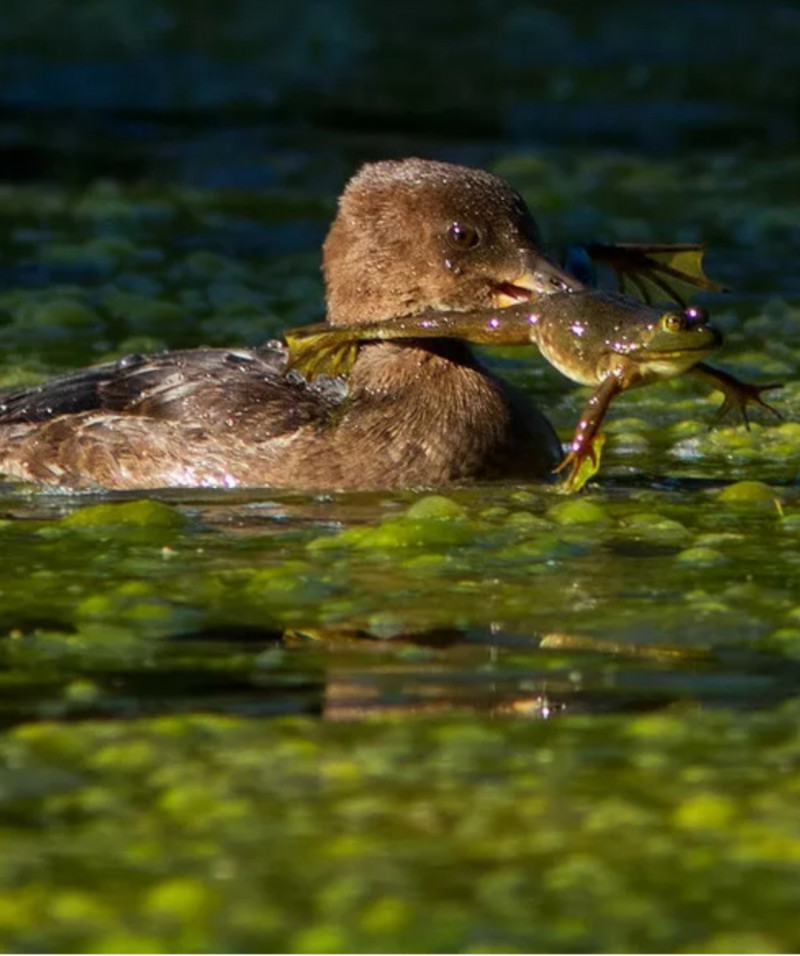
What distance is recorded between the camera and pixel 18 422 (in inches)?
383

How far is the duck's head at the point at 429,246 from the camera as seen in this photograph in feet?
30.6

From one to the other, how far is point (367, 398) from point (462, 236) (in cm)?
68

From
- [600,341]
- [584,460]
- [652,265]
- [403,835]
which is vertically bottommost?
[403,835]

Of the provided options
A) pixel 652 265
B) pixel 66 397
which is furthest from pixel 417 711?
pixel 66 397

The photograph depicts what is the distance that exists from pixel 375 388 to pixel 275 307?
3417mm

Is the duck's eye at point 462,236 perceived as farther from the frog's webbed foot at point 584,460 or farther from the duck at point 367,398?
the frog's webbed foot at point 584,460

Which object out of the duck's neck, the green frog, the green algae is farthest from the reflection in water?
the duck's neck

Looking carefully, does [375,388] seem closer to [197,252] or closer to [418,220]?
[418,220]

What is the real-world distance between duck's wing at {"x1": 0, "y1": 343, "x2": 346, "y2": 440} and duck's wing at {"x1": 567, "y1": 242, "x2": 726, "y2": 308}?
1.03 m

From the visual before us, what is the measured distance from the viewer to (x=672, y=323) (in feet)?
26.6

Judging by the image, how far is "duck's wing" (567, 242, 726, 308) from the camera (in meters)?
9.28

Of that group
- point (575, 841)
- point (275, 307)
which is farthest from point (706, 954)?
point (275, 307)

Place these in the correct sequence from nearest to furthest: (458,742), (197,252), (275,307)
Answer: (458,742), (275,307), (197,252)

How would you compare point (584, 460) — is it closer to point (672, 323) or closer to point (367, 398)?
point (672, 323)
